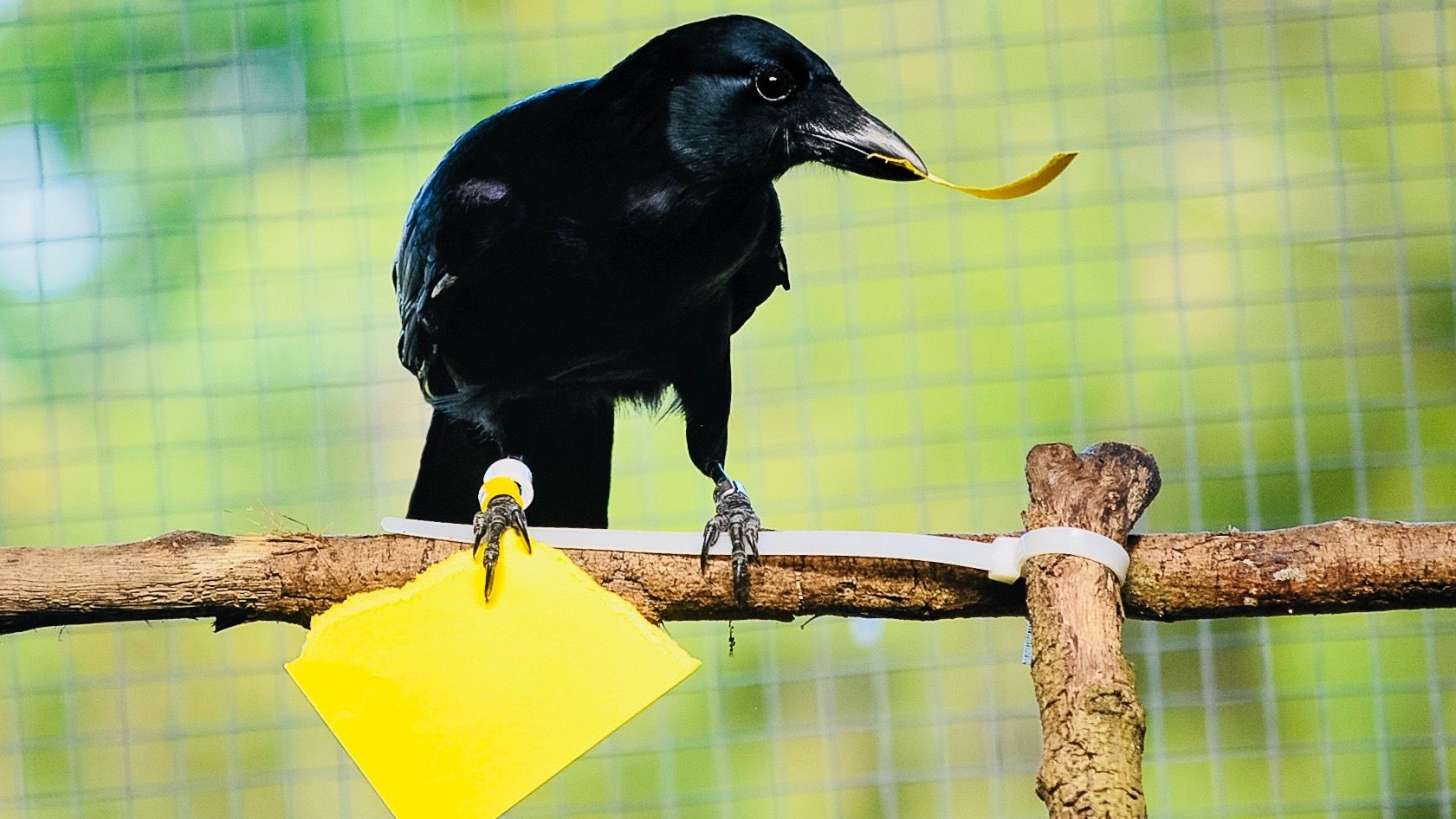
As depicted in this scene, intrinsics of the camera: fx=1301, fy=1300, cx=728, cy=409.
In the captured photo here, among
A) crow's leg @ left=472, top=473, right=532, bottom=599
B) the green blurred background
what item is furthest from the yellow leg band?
the green blurred background

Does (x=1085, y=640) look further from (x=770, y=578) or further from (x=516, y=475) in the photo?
(x=516, y=475)

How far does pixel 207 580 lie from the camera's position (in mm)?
733

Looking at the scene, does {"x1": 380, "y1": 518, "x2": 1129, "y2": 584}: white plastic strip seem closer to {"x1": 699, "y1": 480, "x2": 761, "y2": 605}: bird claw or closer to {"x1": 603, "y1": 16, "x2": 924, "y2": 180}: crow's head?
{"x1": 699, "y1": 480, "x2": 761, "y2": 605}: bird claw

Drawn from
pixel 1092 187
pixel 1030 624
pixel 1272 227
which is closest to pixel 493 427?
pixel 1030 624

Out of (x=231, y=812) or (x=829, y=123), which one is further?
(x=231, y=812)

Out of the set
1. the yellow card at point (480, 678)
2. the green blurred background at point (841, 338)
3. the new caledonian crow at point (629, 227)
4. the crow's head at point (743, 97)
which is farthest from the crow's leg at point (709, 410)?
the green blurred background at point (841, 338)

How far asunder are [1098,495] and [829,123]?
33 centimetres

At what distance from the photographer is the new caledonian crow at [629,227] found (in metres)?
0.84

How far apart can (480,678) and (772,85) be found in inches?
17.0

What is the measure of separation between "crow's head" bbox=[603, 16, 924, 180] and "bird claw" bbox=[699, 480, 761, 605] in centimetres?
21

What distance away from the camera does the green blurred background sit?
162 cm

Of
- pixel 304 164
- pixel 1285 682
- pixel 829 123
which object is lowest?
pixel 1285 682

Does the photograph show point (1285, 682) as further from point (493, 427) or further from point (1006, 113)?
point (493, 427)

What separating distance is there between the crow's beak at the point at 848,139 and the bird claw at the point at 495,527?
303 millimetres
